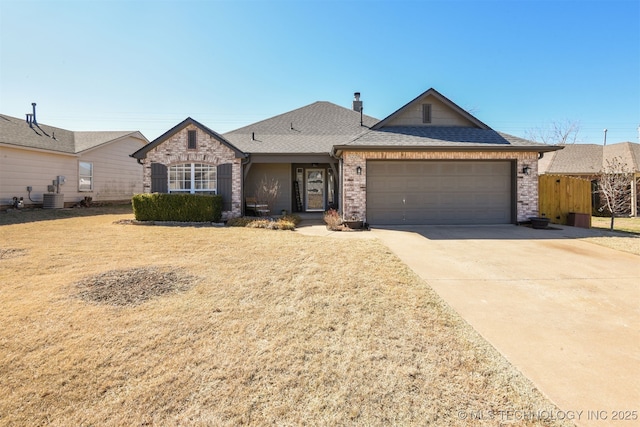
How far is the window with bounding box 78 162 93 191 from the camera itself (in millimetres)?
17672

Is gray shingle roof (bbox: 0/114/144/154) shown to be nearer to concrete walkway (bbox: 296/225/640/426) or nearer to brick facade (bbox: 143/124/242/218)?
brick facade (bbox: 143/124/242/218)

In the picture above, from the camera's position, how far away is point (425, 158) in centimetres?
1097

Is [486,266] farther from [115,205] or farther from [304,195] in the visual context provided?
[115,205]

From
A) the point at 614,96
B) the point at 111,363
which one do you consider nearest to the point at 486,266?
the point at 111,363

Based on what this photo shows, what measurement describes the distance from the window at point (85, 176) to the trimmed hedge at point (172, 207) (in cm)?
948

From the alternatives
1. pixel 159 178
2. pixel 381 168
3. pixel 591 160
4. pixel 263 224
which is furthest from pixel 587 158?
pixel 159 178

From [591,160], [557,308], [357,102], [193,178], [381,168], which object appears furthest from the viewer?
[357,102]

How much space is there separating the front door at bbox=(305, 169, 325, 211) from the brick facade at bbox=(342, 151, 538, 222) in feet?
16.0

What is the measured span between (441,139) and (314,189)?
7062 millimetres

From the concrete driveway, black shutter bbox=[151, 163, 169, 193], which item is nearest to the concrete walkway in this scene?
the concrete driveway

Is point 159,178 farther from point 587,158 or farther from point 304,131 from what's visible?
point 587,158

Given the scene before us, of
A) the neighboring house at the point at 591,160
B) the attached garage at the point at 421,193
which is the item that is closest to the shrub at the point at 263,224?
the attached garage at the point at 421,193

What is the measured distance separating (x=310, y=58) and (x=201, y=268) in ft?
41.0

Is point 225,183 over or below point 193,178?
below
